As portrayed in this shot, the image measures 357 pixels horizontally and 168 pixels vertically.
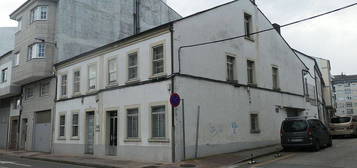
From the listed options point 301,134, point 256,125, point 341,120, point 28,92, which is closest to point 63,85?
point 28,92

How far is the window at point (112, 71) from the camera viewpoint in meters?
19.2

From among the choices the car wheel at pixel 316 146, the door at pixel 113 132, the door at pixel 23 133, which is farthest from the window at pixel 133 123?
the door at pixel 23 133

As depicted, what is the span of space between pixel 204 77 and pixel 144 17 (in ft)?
54.1

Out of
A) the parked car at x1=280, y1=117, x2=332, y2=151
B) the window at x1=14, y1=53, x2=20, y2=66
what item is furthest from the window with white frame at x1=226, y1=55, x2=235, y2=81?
the window at x1=14, y1=53, x2=20, y2=66

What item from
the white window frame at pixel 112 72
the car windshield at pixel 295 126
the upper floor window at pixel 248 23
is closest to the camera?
the car windshield at pixel 295 126

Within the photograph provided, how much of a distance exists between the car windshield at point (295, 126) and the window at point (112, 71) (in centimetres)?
991

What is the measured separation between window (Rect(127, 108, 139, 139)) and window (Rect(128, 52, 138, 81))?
73.2 inches

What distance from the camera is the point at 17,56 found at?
28250 millimetres

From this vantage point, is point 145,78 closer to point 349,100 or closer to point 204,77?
point 204,77

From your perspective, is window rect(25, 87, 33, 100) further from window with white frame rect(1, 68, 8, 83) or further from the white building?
the white building

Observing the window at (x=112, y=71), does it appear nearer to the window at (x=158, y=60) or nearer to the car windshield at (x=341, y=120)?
the window at (x=158, y=60)

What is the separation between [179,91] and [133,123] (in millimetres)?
3605

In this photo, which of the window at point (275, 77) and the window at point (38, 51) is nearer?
the window at point (275, 77)

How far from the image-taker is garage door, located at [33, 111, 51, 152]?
80.6 ft
